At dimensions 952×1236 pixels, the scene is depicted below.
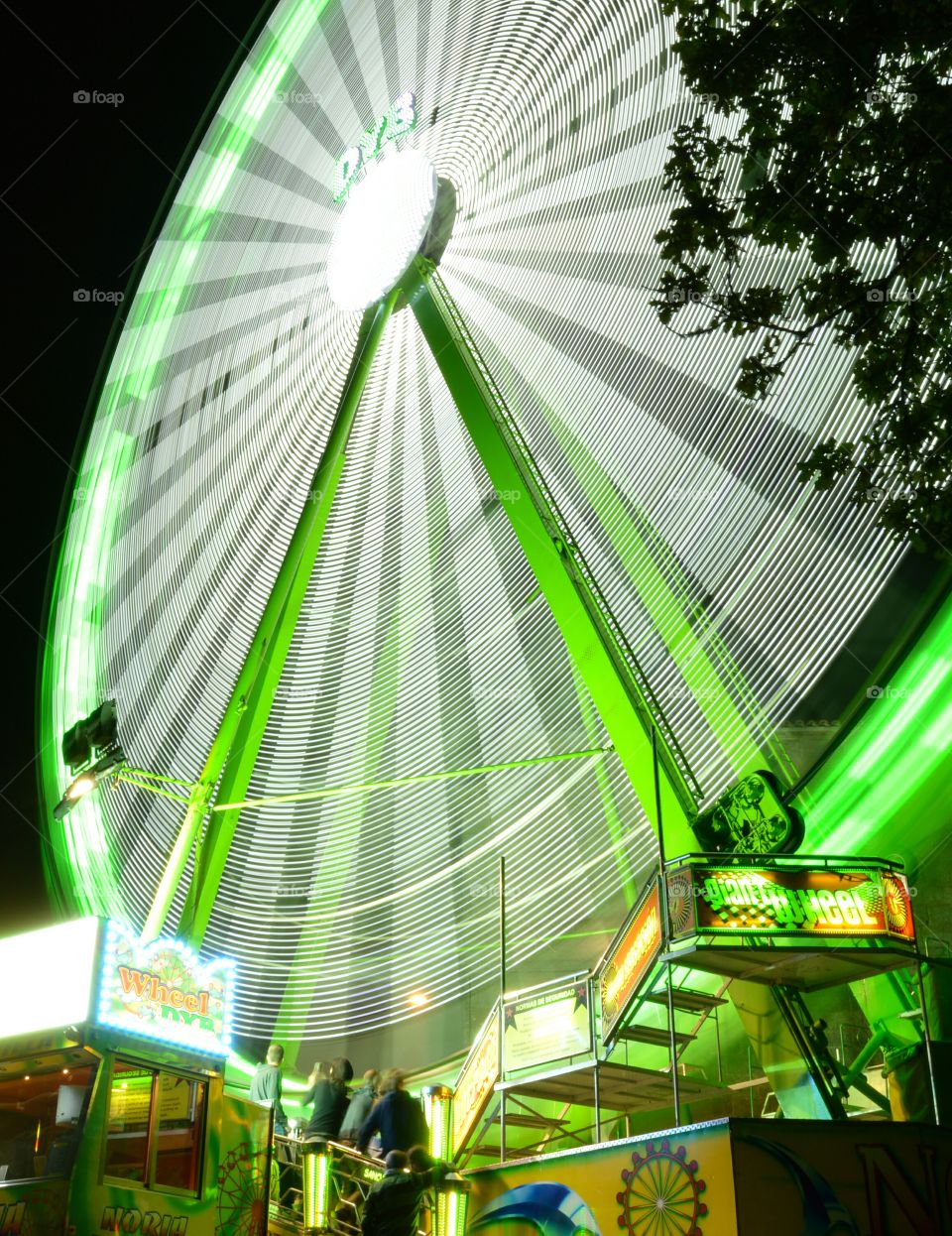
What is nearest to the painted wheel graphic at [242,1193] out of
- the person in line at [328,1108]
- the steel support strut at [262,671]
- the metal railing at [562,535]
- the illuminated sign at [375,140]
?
the person in line at [328,1108]

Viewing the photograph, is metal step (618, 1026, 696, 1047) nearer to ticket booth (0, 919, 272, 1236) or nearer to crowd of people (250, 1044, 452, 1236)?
crowd of people (250, 1044, 452, 1236)

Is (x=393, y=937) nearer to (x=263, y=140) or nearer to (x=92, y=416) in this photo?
(x=92, y=416)

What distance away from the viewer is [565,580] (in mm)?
12375

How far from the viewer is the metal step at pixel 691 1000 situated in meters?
10.3

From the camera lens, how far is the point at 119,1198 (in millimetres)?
8742

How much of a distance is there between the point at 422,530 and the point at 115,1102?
8.79 meters

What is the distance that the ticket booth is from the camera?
873 cm

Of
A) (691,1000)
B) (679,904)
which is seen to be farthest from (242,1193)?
(679,904)

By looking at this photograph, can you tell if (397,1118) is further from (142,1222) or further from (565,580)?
(565,580)

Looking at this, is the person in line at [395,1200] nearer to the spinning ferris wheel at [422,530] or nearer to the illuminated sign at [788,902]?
the illuminated sign at [788,902]

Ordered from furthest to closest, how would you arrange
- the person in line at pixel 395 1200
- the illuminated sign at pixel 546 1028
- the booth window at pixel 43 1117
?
the illuminated sign at pixel 546 1028 < the booth window at pixel 43 1117 < the person in line at pixel 395 1200

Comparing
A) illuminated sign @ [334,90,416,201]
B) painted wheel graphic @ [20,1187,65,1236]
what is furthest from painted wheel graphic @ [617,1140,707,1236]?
illuminated sign @ [334,90,416,201]

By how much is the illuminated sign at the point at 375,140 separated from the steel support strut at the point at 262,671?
2.38 meters

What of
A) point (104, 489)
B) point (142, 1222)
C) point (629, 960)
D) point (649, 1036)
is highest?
point (104, 489)
